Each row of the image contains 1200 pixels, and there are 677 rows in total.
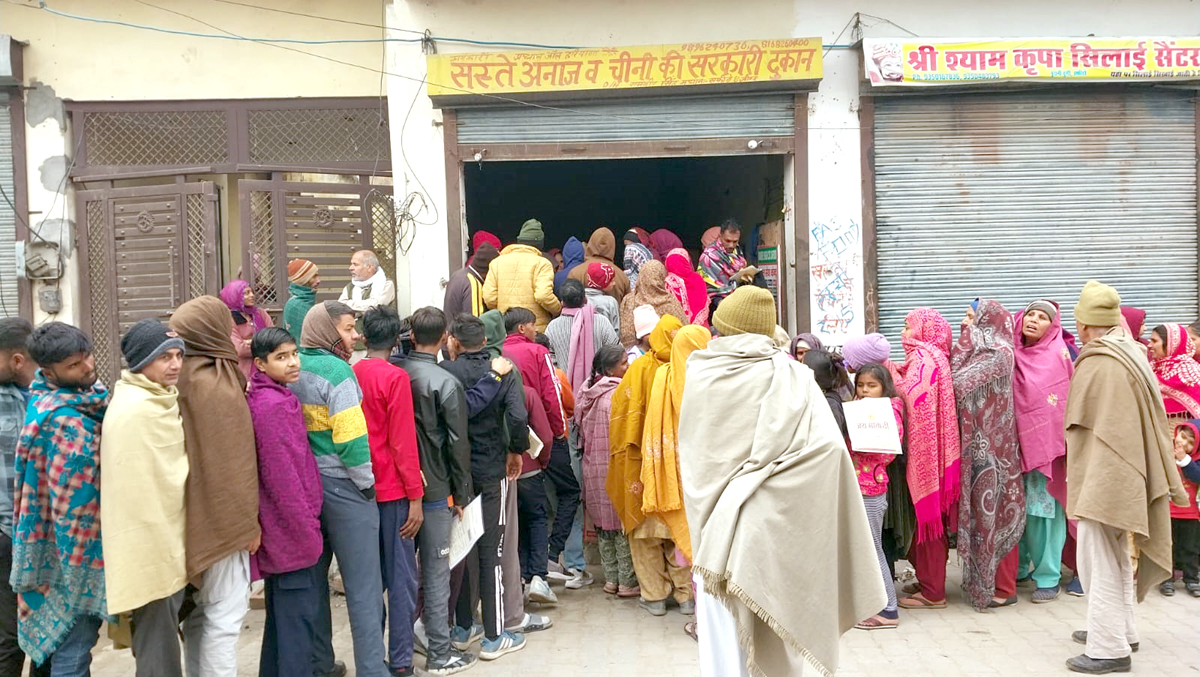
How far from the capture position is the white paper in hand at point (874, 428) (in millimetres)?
5395

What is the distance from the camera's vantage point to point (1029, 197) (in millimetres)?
8344

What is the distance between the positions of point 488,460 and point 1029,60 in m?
6.05

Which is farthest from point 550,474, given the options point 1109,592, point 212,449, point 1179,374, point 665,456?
point 1179,374

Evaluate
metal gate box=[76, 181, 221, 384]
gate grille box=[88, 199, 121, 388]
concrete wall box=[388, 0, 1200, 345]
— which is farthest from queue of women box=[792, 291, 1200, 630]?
gate grille box=[88, 199, 121, 388]

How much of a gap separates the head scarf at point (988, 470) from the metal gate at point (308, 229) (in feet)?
16.6

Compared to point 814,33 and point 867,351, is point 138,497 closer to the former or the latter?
point 867,351

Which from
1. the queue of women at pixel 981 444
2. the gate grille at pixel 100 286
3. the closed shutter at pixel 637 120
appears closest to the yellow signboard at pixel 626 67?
the closed shutter at pixel 637 120

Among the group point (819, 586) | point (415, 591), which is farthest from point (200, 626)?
point (819, 586)

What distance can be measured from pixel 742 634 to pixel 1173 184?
24.5ft

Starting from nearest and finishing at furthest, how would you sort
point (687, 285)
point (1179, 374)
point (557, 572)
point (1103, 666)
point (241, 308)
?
point (1103, 666)
point (1179, 374)
point (241, 308)
point (557, 572)
point (687, 285)

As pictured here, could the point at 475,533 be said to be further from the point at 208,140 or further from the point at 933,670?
the point at 208,140

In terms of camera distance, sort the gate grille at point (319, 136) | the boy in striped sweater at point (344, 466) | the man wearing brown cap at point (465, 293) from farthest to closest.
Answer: the gate grille at point (319, 136), the man wearing brown cap at point (465, 293), the boy in striped sweater at point (344, 466)

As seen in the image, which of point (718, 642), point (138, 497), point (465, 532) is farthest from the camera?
point (465, 532)

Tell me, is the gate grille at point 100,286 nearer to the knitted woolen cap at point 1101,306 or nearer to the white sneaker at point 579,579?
the white sneaker at point 579,579
